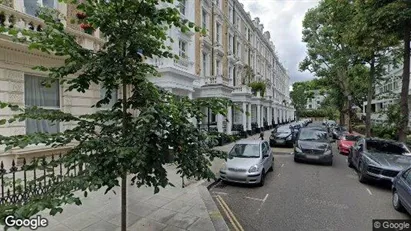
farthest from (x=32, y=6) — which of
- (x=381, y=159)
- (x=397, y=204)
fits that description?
(x=381, y=159)

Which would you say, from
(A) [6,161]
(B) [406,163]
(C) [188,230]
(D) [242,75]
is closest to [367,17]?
(B) [406,163]

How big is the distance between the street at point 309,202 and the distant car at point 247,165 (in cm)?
32

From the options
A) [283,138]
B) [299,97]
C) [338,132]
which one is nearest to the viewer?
[283,138]

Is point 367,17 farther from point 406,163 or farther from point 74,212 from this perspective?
point 74,212

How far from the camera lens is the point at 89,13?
2943 mm

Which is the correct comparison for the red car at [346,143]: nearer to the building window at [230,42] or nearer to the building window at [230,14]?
the building window at [230,42]

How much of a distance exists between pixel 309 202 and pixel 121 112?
5876 millimetres

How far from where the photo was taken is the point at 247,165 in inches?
328

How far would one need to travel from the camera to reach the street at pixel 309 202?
5570 millimetres

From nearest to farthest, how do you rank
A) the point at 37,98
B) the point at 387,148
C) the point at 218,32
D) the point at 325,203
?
the point at 325,203 → the point at 37,98 → the point at 387,148 → the point at 218,32

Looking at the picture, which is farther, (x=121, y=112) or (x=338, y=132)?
(x=338, y=132)

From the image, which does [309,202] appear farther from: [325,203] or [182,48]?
[182,48]

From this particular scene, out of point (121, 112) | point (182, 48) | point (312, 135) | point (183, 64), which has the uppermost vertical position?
point (182, 48)

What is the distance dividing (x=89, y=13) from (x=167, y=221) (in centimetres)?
421
